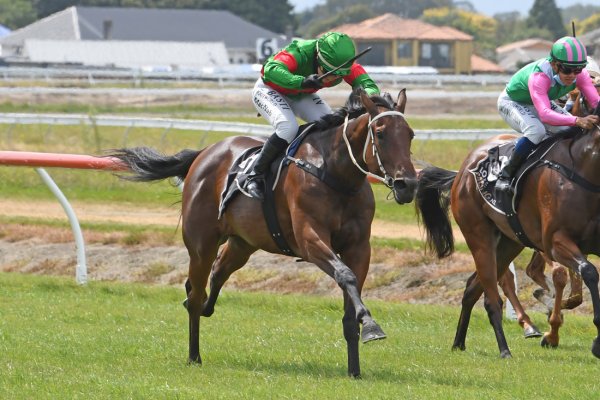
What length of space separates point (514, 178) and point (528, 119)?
435mm

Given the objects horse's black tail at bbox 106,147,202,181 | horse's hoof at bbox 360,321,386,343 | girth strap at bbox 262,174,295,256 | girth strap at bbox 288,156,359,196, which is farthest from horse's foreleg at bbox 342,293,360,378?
horse's black tail at bbox 106,147,202,181

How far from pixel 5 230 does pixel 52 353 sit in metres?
7.33

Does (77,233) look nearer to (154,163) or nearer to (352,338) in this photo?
(154,163)

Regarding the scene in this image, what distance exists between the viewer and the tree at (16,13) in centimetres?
11209

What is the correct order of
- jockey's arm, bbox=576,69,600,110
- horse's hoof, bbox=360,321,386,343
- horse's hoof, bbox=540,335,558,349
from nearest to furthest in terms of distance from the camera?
horse's hoof, bbox=360,321,386,343, jockey's arm, bbox=576,69,600,110, horse's hoof, bbox=540,335,558,349

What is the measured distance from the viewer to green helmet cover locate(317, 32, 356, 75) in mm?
8125

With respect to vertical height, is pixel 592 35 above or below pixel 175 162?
below

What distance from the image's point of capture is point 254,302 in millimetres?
11531

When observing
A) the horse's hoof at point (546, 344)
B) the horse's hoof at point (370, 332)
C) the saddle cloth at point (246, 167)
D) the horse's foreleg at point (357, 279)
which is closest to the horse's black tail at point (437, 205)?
the horse's hoof at point (546, 344)

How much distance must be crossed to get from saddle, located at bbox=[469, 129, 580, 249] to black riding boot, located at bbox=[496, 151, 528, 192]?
0.11ft

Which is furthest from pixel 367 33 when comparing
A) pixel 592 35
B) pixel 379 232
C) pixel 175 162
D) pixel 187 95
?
pixel 175 162

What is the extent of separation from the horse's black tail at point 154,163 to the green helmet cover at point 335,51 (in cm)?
163

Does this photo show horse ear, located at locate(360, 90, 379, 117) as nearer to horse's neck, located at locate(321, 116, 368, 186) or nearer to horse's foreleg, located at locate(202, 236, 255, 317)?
horse's neck, located at locate(321, 116, 368, 186)

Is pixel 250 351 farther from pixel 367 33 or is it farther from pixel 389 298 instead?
pixel 367 33
